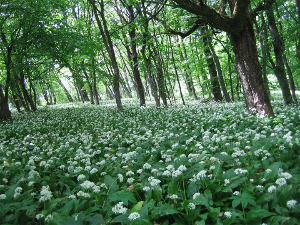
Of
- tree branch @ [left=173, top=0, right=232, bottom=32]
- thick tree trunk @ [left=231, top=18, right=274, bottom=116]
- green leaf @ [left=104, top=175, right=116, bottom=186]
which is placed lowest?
green leaf @ [left=104, top=175, right=116, bottom=186]

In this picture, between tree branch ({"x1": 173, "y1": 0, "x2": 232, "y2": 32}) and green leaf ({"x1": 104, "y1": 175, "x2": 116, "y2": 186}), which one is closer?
green leaf ({"x1": 104, "y1": 175, "x2": 116, "y2": 186})

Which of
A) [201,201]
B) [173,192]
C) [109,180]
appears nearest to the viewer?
[201,201]

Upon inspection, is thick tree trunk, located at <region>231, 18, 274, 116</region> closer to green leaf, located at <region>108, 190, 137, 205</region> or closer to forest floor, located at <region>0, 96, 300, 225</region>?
forest floor, located at <region>0, 96, 300, 225</region>

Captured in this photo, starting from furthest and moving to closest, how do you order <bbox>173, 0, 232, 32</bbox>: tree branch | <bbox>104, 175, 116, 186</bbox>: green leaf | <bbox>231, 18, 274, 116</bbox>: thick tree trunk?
<bbox>231, 18, 274, 116</bbox>: thick tree trunk → <bbox>173, 0, 232, 32</bbox>: tree branch → <bbox>104, 175, 116, 186</bbox>: green leaf

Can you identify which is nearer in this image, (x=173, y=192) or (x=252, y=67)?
(x=173, y=192)

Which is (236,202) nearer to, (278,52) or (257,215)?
(257,215)

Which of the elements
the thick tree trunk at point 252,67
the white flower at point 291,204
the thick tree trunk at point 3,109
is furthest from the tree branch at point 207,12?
the thick tree trunk at point 3,109

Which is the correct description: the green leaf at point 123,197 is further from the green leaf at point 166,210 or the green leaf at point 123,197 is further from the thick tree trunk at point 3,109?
the thick tree trunk at point 3,109

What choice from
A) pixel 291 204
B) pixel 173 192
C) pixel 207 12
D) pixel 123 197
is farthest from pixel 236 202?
pixel 207 12

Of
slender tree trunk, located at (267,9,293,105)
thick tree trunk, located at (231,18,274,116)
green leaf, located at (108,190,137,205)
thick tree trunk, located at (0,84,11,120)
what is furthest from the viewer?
thick tree trunk, located at (0,84,11,120)

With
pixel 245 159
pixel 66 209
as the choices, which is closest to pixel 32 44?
pixel 66 209

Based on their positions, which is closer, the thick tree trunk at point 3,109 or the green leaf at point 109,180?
the green leaf at point 109,180

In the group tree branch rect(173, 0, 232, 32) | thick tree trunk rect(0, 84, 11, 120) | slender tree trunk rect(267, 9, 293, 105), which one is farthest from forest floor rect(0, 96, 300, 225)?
thick tree trunk rect(0, 84, 11, 120)

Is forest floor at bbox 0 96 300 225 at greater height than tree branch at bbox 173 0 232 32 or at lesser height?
lesser
